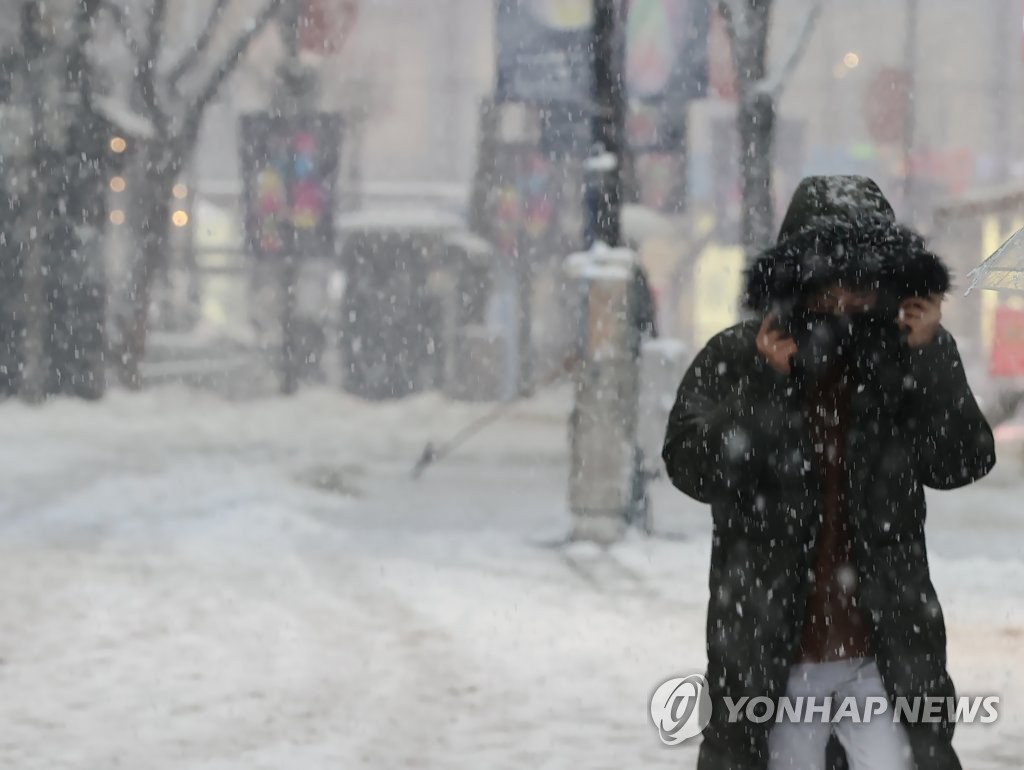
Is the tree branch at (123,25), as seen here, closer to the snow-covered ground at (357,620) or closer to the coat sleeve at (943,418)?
the snow-covered ground at (357,620)

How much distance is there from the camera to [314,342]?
97.0 feet

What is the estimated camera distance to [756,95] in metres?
17.1

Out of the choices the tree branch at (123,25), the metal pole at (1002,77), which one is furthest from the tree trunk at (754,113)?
the metal pole at (1002,77)

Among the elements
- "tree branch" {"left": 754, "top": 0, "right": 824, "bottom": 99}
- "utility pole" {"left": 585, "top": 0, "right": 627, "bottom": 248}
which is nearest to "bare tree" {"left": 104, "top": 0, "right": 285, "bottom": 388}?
"tree branch" {"left": 754, "top": 0, "right": 824, "bottom": 99}

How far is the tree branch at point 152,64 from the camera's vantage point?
25.4 metres

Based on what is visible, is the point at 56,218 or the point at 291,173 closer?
the point at 56,218

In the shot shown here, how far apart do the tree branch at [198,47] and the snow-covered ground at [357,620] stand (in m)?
12.3

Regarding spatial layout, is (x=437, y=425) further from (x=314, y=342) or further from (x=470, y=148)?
(x=470, y=148)

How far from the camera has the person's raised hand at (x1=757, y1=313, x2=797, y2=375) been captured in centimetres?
275

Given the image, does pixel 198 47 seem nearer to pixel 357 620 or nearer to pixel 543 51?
pixel 543 51

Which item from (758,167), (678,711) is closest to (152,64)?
(758,167)

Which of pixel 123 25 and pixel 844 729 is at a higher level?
pixel 123 25

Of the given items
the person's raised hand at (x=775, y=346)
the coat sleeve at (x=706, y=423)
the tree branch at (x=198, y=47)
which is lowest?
the coat sleeve at (x=706, y=423)

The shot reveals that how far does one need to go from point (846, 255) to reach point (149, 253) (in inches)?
915
